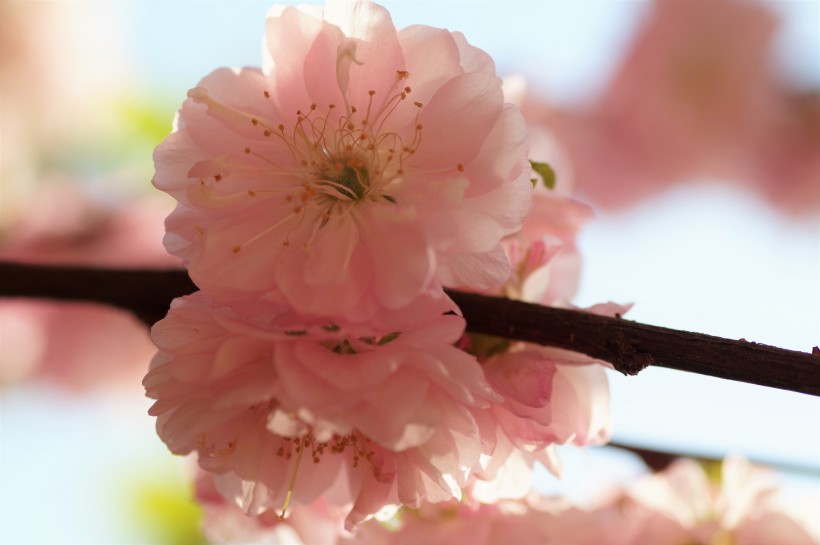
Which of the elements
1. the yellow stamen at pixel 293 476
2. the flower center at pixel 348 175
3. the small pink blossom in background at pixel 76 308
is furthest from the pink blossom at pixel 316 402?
the small pink blossom in background at pixel 76 308

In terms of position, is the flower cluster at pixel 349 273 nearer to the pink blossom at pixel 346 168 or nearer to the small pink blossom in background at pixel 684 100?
the pink blossom at pixel 346 168

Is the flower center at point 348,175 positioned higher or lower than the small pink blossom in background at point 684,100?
lower

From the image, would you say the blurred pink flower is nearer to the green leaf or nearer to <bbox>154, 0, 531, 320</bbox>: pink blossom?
the green leaf

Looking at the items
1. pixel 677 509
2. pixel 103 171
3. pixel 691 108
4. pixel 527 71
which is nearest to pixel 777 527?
pixel 677 509

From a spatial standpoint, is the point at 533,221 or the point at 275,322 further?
the point at 533,221

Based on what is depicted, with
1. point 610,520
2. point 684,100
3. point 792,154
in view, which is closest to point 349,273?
Answer: point 610,520

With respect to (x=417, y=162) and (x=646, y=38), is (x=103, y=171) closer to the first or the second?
(x=646, y=38)

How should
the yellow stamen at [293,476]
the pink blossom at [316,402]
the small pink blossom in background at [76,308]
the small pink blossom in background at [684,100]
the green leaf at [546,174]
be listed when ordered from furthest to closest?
the small pink blossom in background at [684,100] → the small pink blossom in background at [76,308] → the green leaf at [546,174] → the yellow stamen at [293,476] → the pink blossom at [316,402]
